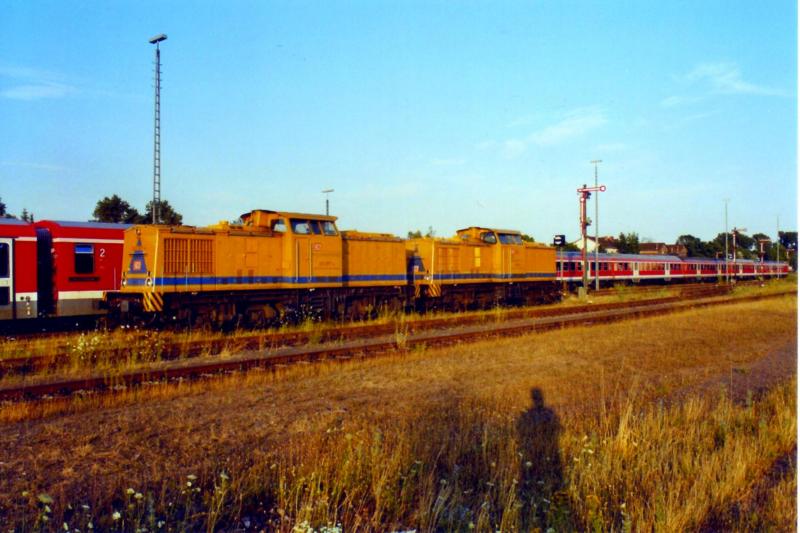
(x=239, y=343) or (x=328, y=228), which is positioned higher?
(x=328, y=228)

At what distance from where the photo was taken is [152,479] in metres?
5.28

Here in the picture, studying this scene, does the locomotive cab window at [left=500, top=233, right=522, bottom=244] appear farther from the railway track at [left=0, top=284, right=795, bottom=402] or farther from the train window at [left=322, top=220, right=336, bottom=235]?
the train window at [left=322, top=220, right=336, bottom=235]

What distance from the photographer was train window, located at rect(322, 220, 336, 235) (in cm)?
1820

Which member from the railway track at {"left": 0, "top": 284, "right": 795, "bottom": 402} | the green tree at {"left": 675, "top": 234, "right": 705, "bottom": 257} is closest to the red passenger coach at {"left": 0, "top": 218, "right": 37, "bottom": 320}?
the railway track at {"left": 0, "top": 284, "right": 795, "bottom": 402}

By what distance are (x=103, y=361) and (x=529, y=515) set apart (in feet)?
30.6

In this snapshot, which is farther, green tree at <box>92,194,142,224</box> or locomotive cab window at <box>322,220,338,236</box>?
green tree at <box>92,194,142,224</box>

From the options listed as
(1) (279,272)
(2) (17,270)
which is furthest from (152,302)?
(2) (17,270)

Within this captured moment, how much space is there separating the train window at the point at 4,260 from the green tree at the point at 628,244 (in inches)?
3202

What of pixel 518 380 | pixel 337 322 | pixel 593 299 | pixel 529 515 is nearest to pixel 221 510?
pixel 529 515

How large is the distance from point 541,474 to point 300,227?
13.0 meters

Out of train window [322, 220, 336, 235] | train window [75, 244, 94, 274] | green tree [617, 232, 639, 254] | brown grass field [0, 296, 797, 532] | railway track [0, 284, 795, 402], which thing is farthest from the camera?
green tree [617, 232, 639, 254]

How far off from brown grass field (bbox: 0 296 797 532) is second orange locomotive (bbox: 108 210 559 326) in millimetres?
6238

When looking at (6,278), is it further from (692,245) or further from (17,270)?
(692,245)

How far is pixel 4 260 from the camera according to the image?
1516 cm
